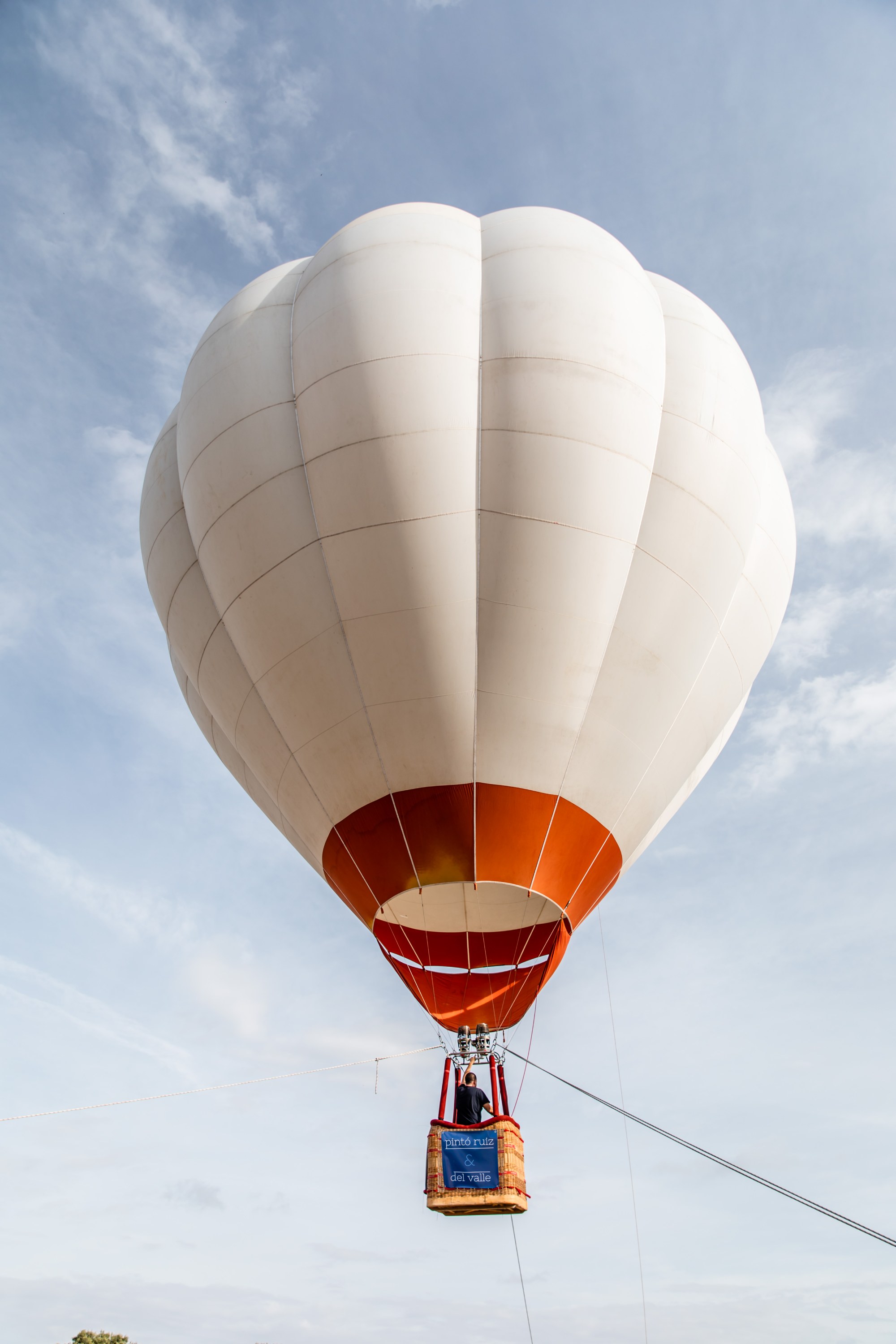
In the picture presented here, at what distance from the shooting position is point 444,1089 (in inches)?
281

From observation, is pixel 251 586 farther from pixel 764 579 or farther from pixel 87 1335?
pixel 87 1335

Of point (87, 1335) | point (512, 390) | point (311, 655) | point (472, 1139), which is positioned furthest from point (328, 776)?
point (87, 1335)

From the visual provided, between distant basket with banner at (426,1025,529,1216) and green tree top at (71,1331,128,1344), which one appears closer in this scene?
distant basket with banner at (426,1025,529,1216)

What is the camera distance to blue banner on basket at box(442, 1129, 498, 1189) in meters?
6.27

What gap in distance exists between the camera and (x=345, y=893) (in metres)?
8.12

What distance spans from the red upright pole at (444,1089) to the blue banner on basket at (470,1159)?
1.29 ft

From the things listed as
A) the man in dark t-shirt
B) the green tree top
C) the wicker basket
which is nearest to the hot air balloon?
the man in dark t-shirt

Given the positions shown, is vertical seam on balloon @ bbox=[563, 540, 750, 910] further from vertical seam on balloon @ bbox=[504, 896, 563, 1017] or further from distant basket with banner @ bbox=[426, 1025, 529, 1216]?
distant basket with banner @ bbox=[426, 1025, 529, 1216]

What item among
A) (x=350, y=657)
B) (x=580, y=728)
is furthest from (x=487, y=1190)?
(x=350, y=657)

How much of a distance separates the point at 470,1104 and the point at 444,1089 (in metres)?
0.34

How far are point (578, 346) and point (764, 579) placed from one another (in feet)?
10.2

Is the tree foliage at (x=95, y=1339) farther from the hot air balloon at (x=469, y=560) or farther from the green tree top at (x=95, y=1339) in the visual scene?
the hot air balloon at (x=469, y=560)

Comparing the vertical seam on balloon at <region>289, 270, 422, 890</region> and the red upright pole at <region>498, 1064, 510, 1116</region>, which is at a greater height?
the vertical seam on balloon at <region>289, 270, 422, 890</region>

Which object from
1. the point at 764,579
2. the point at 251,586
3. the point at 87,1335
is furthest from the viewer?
the point at 87,1335
